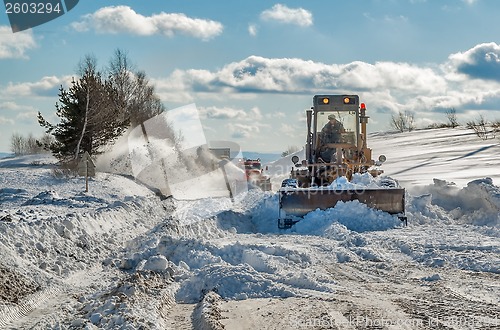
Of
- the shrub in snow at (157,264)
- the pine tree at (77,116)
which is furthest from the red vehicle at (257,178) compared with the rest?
the shrub in snow at (157,264)

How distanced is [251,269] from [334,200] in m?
6.76

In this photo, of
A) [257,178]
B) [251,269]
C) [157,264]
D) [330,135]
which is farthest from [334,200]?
[257,178]

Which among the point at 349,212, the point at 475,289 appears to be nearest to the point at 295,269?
the point at 475,289

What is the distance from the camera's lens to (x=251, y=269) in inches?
321

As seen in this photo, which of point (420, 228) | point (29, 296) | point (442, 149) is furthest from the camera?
point (442, 149)

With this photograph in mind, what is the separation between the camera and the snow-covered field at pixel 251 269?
20.7ft

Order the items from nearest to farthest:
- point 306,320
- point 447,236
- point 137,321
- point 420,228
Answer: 1. point 137,321
2. point 306,320
3. point 447,236
4. point 420,228

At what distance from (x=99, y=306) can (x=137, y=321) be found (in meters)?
0.67

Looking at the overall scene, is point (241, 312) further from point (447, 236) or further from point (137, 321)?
point (447, 236)

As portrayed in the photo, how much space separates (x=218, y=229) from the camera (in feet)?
46.5

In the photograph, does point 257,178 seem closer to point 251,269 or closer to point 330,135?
point 330,135

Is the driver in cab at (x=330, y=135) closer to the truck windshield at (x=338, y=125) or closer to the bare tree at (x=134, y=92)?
the truck windshield at (x=338, y=125)

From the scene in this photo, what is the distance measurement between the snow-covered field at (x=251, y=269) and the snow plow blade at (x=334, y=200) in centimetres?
29

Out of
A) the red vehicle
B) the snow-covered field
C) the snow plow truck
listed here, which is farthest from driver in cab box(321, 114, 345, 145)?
the red vehicle
